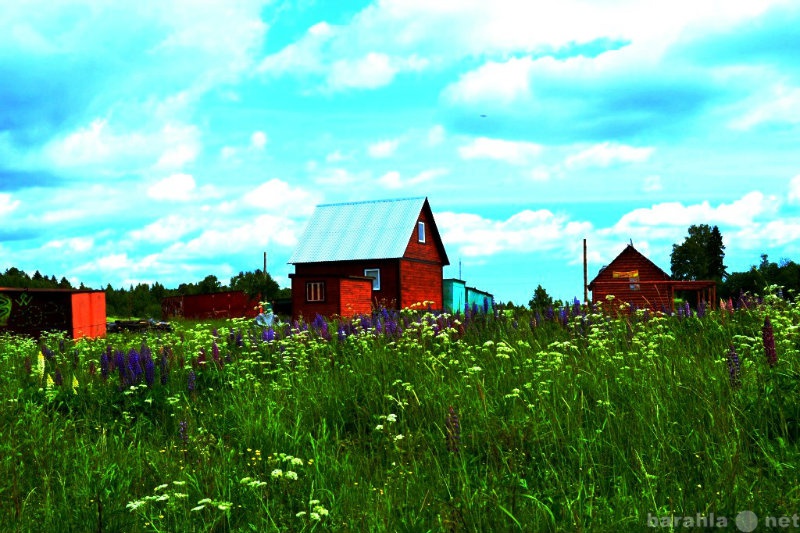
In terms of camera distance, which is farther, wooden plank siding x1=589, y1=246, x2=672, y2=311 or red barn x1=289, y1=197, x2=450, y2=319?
wooden plank siding x1=589, y1=246, x2=672, y2=311

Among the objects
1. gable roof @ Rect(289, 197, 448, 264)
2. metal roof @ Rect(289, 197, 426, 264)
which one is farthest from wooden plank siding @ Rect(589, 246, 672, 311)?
metal roof @ Rect(289, 197, 426, 264)

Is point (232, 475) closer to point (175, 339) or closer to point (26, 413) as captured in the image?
point (26, 413)

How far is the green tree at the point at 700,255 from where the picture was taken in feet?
207

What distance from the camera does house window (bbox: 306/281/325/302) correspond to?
3581 cm

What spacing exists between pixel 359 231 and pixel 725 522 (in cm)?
3773

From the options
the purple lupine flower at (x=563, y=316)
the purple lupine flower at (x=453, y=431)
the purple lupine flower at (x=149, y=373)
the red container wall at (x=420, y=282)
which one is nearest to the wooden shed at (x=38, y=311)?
the purple lupine flower at (x=149, y=373)

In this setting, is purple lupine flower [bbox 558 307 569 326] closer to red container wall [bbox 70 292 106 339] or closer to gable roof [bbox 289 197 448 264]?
red container wall [bbox 70 292 106 339]

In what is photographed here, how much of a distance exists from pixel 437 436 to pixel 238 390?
2790 millimetres

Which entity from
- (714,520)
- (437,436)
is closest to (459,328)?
(437,436)

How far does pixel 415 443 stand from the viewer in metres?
5.11

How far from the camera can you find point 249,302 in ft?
141

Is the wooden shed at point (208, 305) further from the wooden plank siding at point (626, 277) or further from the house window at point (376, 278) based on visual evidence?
the wooden plank siding at point (626, 277)

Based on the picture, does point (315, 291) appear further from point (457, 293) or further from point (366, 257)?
point (457, 293)

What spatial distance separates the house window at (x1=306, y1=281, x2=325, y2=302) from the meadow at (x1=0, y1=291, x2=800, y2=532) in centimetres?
2735
